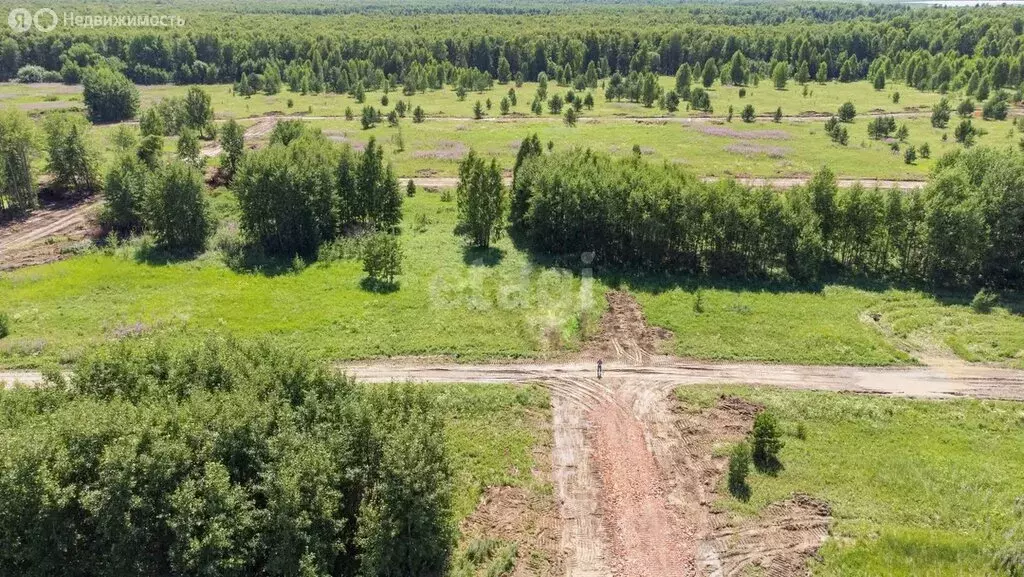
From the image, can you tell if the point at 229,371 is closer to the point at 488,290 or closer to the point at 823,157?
the point at 488,290

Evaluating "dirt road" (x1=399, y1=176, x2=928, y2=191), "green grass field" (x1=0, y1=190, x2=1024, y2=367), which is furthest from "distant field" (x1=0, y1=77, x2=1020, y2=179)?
"green grass field" (x1=0, y1=190, x2=1024, y2=367)

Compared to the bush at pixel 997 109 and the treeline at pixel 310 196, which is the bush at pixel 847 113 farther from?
the treeline at pixel 310 196

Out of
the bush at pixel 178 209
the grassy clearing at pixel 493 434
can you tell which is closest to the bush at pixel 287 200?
the bush at pixel 178 209

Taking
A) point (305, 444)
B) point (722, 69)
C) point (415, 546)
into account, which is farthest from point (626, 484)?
point (722, 69)

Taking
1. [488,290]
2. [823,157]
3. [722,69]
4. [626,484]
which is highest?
[722,69]

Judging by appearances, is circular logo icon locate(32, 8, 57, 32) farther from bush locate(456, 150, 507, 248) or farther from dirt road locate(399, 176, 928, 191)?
bush locate(456, 150, 507, 248)

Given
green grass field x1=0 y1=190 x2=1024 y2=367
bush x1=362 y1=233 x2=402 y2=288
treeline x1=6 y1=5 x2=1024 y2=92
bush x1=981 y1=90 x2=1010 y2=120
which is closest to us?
green grass field x1=0 y1=190 x2=1024 y2=367
